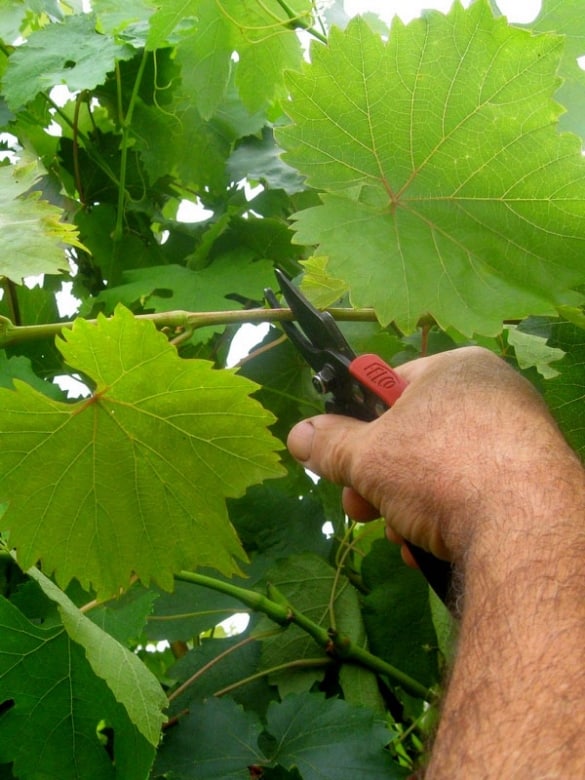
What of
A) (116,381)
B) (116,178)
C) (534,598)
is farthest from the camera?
(116,178)

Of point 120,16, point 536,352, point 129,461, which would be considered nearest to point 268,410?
point 129,461

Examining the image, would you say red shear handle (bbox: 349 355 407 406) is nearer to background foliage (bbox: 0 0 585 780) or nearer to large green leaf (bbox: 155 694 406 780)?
background foliage (bbox: 0 0 585 780)

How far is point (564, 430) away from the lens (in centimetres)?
90

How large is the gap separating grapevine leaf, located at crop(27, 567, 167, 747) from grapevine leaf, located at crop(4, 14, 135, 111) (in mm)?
657

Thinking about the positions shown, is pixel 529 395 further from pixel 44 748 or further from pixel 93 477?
pixel 44 748

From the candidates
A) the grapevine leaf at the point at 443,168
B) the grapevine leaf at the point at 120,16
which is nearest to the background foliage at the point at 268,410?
the grapevine leaf at the point at 443,168

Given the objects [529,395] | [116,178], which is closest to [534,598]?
[529,395]

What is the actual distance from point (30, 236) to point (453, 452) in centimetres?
44

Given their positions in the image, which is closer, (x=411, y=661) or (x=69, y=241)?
(x=69, y=241)

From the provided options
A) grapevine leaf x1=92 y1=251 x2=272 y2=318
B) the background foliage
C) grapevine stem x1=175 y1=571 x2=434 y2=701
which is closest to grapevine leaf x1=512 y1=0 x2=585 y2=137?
the background foliage

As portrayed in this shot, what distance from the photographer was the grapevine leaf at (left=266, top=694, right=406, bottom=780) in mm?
945

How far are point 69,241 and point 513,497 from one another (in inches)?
18.5

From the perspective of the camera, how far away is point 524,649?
0.66m

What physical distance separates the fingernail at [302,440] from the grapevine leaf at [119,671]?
0.25m
